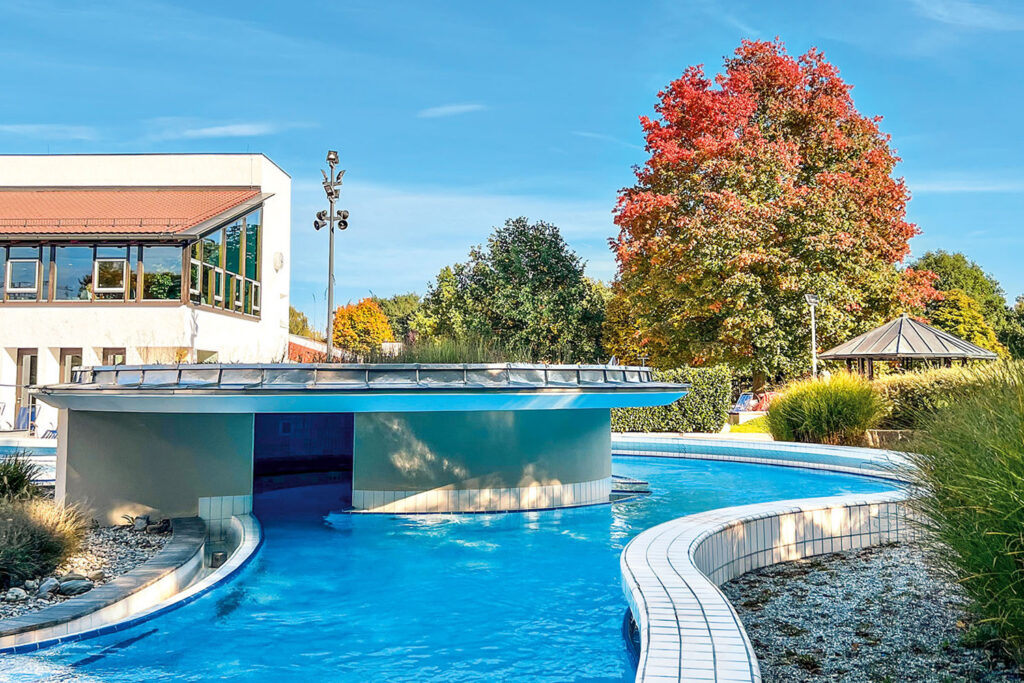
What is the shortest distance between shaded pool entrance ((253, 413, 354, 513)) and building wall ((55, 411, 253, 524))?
8.58 ft

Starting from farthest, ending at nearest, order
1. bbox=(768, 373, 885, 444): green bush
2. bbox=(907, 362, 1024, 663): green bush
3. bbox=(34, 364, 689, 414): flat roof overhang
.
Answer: bbox=(768, 373, 885, 444): green bush → bbox=(34, 364, 689, 414): flat roof overhang → bbox=(907, 362, 1024, 663): green bush

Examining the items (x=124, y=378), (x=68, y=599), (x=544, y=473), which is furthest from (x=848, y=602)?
(x=124, y=378)

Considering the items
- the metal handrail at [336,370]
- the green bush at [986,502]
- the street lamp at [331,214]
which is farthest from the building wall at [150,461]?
the green bush at [986,502]

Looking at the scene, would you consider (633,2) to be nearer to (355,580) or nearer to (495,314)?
(495,314)

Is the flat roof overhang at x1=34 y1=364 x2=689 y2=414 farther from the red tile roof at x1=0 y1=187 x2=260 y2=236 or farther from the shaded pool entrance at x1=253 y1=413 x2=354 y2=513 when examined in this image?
the red tile roof at x1=0 y1=187 x2=260 y2=236

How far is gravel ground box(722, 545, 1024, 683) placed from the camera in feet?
12.8

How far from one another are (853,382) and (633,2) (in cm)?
1077

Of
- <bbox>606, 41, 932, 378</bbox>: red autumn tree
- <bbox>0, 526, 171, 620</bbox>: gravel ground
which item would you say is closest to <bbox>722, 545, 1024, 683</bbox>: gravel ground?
<bbox>0, 526, 171, 620</bbox>: gravel ground

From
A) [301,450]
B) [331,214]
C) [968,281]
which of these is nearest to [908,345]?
[331,214]

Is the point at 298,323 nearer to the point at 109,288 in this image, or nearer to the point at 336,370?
the point at 109,288

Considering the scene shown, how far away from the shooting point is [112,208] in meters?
23.0

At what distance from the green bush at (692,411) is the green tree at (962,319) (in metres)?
27.0

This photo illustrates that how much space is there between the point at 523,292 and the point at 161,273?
1154cm

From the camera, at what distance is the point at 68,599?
17.0 feet
